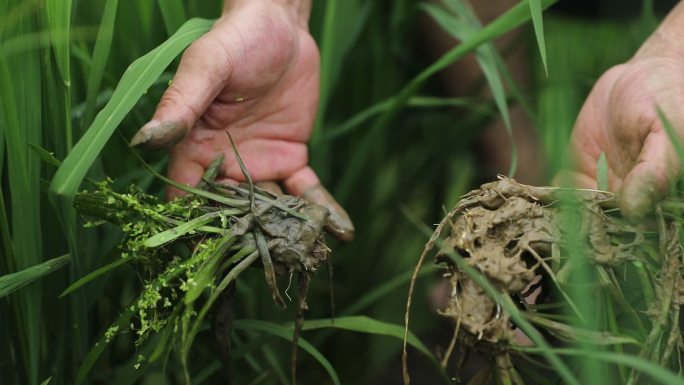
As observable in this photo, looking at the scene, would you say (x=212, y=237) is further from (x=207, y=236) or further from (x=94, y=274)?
(x=94, y=274)

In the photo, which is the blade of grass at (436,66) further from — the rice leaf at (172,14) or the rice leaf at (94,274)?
the rice leaf at (94,274)

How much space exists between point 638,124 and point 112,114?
60 centimetres

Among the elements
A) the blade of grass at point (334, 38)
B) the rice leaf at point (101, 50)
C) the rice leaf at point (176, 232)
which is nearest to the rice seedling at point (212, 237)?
the rice leaf at point (176, 232)

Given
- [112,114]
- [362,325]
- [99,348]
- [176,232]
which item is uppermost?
[112,114]

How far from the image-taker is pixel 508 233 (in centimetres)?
74

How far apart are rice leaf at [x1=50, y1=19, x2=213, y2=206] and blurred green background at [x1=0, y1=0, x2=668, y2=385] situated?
0.05m

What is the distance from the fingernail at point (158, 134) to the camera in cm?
77

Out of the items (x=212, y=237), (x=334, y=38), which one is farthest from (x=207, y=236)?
(x=334, y=38)

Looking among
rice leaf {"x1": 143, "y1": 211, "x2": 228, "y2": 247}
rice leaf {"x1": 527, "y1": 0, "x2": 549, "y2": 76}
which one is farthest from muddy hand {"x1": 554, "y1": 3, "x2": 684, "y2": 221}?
rice leaf {"x1": 143, "y1": 211, "x2": 228, "y2": 247}

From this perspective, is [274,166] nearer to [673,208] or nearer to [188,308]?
[188,308]

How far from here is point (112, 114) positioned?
73 cm

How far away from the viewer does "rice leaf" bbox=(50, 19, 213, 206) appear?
67cm

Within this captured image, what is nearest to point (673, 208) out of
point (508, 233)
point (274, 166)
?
point (508, 233)

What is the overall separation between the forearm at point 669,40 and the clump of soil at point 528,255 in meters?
0.32
